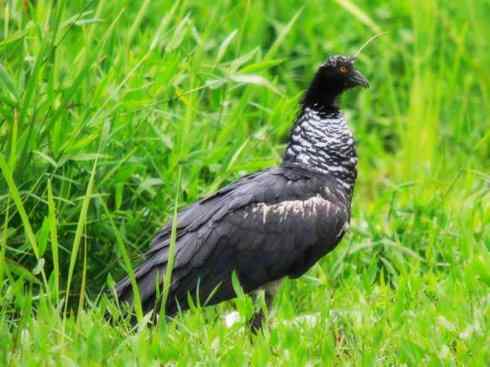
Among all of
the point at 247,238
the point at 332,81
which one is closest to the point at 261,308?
the point at 247,238

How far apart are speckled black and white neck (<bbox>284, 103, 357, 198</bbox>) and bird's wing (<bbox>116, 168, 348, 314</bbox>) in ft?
0.70

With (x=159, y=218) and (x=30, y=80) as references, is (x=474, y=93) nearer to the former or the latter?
(x=159, y=218)

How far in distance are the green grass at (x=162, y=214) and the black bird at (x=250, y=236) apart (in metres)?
0.15

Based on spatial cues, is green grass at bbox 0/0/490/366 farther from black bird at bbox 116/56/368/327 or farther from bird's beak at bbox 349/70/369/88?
bird's beak at bbox 349/70/369/88

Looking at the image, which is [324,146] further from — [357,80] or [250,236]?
[250,236]

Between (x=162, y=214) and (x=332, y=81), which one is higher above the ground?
(x=332, y=81)

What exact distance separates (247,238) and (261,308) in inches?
12.3

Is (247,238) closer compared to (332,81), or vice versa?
(247,238)

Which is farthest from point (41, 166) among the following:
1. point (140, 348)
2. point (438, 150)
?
point (438, 150)

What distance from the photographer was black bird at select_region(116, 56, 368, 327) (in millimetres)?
5051

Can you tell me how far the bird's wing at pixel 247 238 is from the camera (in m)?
5.05

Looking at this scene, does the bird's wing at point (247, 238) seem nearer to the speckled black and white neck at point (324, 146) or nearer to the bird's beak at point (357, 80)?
the speckled black and white neck at point (324, 146)

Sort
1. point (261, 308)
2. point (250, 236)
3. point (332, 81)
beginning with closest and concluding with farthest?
point (261, 308) < point (250, 236) < point (332, 81)

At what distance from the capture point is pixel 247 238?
5180mm
